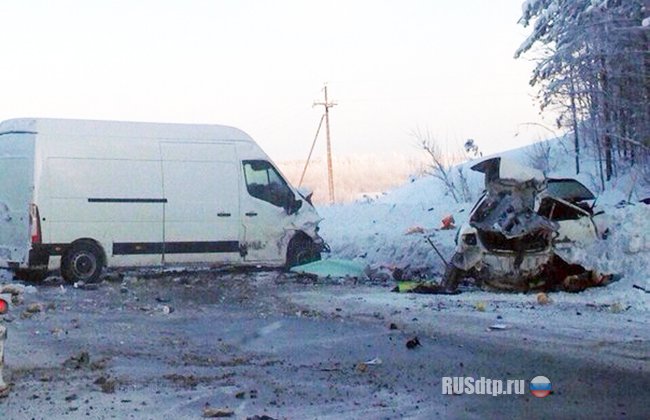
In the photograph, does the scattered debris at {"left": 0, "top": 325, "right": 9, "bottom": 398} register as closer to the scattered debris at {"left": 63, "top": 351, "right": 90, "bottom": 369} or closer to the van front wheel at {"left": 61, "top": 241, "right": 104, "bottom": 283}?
the scattered debris at {"left": 63, "top": 351, "right": 90, "bottom": 369}

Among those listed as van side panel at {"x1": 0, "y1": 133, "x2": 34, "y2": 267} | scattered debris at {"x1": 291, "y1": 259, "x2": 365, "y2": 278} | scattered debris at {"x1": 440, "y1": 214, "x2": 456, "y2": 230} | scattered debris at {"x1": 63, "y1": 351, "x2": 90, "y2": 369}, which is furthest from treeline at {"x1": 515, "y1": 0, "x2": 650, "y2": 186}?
scattered debris at {"x1": 63, "y1": 351, "x2": 90, "y2": 369}

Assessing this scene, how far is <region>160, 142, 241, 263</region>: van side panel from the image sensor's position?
16.8 meters

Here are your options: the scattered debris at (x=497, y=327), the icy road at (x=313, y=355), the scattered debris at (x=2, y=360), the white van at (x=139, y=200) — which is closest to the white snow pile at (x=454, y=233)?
the icy road at (x=313, y=355)

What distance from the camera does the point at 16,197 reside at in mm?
15727

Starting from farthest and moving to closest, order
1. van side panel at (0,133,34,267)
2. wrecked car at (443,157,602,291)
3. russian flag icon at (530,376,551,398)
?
1. van side panel at (0,133,34,267)
2. wrecked car at (443,157,602,291)
3. russian flag icon at (530,376,551,398)

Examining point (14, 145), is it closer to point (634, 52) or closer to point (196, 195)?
point (196, 195)

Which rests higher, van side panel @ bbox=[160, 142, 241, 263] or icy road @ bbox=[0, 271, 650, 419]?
van side panel @ bbox=[160, 142, 241, 263]

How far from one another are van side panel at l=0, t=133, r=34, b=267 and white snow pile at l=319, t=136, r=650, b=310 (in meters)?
6.17

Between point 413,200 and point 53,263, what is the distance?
22.1m

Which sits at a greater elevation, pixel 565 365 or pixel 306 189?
pixel 306 189

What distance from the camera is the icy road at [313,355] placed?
7.00m

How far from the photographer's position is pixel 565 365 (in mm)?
8383

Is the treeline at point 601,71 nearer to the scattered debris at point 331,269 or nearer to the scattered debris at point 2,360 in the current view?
the scattered debris at point 331,269

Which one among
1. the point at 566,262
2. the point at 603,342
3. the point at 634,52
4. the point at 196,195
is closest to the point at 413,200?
the point at 634,52
